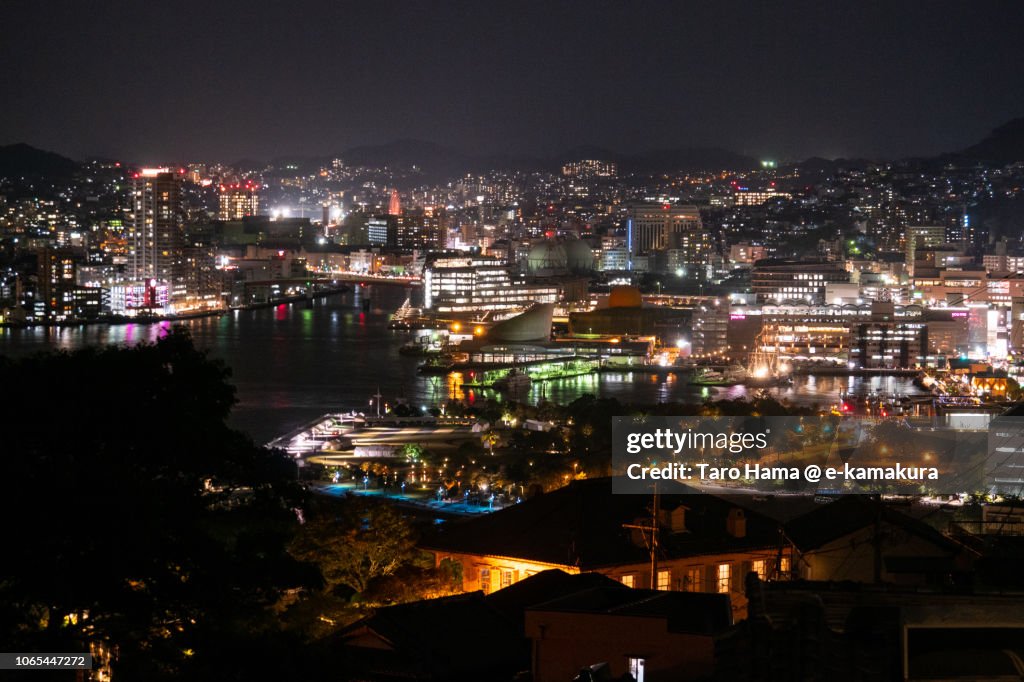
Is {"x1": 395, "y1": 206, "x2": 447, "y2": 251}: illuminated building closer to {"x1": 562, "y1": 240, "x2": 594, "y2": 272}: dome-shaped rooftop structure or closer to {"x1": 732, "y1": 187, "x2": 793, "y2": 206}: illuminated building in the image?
{"x1": 732, "y1": 187, "x2": 793, "y2": 206}: illuminated building

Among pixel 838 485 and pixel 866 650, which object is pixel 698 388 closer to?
pixel 838 485

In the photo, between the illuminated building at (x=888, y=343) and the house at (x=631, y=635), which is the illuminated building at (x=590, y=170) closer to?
the illuminated building at (x=888, y=343)

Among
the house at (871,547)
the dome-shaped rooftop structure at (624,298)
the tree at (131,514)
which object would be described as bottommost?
the dome-shaped rooftop structure at (624,298)

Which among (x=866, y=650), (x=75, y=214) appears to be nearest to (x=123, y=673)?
(x=866, y=650)

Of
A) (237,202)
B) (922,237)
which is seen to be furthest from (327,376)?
(237,202)

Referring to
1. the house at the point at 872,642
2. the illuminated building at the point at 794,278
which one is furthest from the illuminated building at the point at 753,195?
the house at the point at 872,642

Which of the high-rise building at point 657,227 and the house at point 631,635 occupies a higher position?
the high-rise building at point 657,227

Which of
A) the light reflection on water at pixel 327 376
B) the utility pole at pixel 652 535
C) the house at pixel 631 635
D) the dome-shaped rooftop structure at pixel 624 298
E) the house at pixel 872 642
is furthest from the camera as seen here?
the dome-shaped rooftop structure at pixel 624 298
